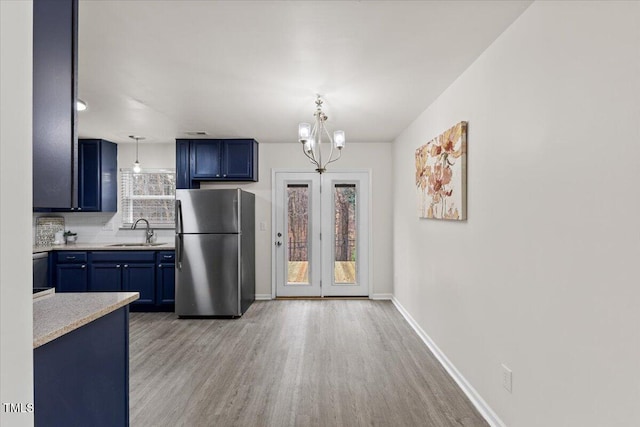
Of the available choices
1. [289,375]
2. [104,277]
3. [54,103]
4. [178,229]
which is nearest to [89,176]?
[104,277]

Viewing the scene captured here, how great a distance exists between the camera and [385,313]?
16.4 ft

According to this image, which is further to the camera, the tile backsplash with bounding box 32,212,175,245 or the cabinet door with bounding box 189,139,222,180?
the tile backsplash with bounding box 32,212,175,245

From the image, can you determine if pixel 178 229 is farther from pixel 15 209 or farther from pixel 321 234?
pixel 15 209

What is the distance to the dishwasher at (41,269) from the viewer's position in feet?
15.6

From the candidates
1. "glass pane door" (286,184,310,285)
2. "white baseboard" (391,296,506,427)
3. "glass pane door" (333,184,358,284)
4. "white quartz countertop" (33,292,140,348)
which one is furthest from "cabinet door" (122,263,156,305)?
"white baseboard" (391,296,506,427)

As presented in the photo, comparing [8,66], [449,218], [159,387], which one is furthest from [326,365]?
[8,66]

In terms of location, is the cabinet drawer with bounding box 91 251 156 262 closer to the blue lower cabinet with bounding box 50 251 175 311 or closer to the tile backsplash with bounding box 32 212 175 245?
the blue lower cabinet with bounding box 50 251 175 311

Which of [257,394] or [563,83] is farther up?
[563,83]

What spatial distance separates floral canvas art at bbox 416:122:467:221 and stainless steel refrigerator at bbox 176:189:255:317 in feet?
7.61

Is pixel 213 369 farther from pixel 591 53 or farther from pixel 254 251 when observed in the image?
pixel 591 53

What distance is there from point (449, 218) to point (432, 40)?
1.36 metres

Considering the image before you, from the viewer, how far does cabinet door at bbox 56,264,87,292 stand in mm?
5023

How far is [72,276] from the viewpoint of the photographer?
5031 mm

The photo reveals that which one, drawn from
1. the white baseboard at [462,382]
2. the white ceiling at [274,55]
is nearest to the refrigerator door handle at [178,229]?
the white ceiling at [274,55]
